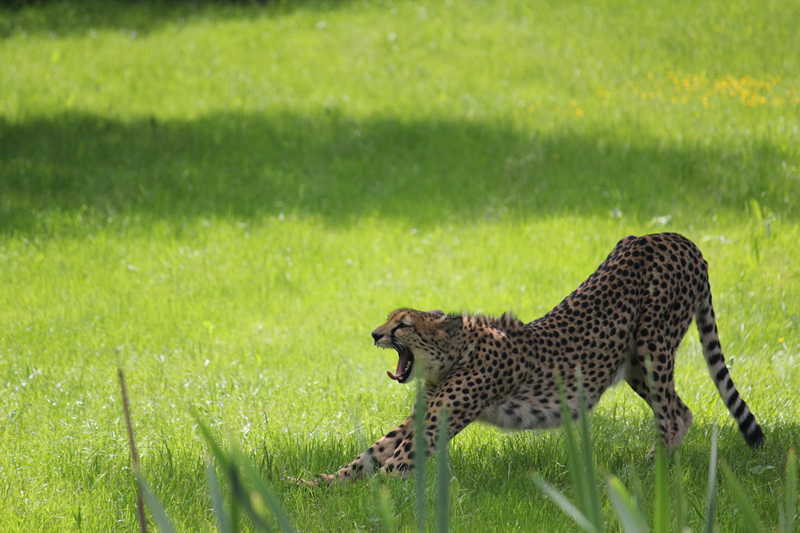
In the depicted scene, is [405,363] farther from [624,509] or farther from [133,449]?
[624,509]

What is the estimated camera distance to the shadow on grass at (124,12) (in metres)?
16.7

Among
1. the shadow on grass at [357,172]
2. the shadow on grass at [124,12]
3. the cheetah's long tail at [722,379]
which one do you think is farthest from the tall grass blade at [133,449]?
the shadow on grass at [124,12]

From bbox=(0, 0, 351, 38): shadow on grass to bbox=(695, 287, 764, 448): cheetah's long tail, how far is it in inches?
557

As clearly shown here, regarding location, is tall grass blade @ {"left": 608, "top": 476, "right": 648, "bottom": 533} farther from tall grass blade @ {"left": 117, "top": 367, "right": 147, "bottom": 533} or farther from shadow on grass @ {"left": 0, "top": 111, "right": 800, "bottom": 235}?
shadow on grass @ {"left": 0, "top": 111, "right": 800, "bottom": 235}

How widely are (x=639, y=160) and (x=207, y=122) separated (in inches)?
252

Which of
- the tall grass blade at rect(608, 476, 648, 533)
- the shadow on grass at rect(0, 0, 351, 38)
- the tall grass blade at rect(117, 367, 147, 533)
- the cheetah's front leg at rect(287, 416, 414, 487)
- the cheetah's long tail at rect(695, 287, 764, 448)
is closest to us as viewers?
the tall grass blade at rect(608, 476, 648, 533)

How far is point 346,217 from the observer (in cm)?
928

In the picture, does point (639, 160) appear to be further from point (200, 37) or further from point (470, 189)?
point (200, 37)

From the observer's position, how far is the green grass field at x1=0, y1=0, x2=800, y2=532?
4363 millimetres

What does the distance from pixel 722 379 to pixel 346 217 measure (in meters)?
5.61

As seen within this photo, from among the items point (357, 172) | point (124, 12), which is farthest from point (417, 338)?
point (124, 12)

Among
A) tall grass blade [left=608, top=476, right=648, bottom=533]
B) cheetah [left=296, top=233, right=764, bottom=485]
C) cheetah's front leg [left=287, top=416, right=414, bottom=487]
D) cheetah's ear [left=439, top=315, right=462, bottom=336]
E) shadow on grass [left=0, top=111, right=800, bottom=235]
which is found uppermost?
shadow on grass [left=0, top=111, right=800, bottom=235]

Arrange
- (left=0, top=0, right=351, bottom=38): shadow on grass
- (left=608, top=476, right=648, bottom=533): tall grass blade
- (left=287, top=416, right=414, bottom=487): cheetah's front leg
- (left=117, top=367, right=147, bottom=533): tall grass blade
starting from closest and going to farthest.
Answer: (left=608, top=476, right=648, bottom=533): tall grass blade < (left=117, top=367, right=147, bottom=533): tall grass blade < (left=287, top=416, right=414, bottom=487): cheetah's front leg < (left=0, top=0, right=351, bottom=38): shadow on grass

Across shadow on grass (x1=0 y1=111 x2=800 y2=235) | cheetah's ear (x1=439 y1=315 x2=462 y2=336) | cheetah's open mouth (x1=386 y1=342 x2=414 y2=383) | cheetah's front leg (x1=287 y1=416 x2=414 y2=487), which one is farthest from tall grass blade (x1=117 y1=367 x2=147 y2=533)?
shadow on grass (x1=0 y1=111 x2=800 y2=235)
